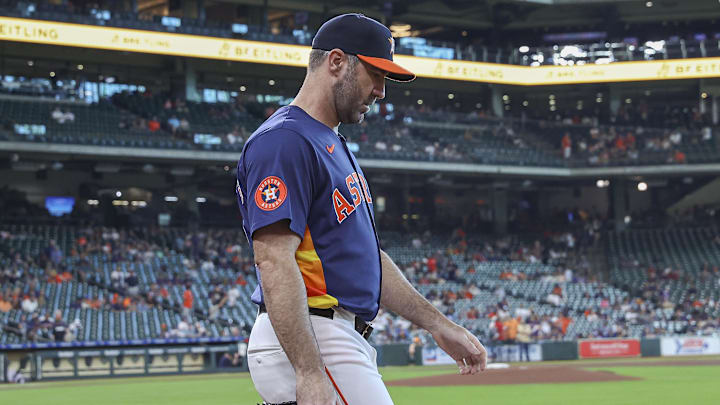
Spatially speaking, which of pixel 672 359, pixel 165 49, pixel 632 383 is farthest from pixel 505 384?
pixel 165 49

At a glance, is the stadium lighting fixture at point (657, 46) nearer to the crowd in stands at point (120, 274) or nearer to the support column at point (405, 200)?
the support column at point (405, 200)

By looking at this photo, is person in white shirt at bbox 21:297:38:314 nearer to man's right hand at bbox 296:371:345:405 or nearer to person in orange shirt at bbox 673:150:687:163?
man's right hand at bbox 296:371:345:405

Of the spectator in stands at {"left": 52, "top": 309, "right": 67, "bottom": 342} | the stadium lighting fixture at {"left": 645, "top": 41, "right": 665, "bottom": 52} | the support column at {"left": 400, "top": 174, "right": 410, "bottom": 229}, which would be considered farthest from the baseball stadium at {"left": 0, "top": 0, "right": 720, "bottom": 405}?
the stadium lighting fixture at {"left": 645, "top": 41, "right": 665, "bottom": 52}

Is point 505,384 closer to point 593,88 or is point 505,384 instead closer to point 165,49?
point 165,49

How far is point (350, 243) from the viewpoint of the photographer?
10.1 feet

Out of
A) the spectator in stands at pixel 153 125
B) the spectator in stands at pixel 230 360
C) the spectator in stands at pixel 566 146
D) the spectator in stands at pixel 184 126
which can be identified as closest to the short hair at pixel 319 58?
the spectator in stands at pixel 230 360

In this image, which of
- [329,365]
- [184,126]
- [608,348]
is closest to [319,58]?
[329,365]

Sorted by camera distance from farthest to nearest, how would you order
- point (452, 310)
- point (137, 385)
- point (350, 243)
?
point (452, 310), point (137, 385), point (350, 243)

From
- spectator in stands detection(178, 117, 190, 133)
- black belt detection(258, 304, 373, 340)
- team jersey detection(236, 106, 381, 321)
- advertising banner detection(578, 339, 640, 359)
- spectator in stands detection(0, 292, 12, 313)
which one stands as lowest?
advertising banner detection(578, 339, 640, 359)

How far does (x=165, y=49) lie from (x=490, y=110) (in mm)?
17852

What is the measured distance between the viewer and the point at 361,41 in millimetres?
3141

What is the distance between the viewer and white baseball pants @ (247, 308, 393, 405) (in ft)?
9.84

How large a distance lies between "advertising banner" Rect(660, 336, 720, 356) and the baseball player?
31.2 meters

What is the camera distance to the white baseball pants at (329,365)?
9.84ft
